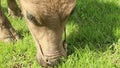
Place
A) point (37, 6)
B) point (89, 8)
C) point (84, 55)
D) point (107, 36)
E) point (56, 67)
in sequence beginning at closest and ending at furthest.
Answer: point (37, 6) → point (56, 67) → point (84, 55) → point (107, 36) → point (89, 8)

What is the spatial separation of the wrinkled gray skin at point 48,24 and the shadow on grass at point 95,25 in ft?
1.88

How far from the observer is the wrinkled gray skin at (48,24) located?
3148 mm

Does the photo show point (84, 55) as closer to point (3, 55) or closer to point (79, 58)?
point (79, 58)

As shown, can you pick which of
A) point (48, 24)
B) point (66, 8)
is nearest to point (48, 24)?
point (48, 24)

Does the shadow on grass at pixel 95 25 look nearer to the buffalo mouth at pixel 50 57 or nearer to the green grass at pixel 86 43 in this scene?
the green grass at pixel 86 43

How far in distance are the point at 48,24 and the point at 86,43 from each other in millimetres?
1084

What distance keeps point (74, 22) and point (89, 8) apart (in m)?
0.49

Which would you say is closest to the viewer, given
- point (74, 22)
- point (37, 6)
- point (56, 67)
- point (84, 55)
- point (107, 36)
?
point (37, 6)

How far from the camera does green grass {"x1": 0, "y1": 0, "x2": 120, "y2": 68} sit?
384 centimetres

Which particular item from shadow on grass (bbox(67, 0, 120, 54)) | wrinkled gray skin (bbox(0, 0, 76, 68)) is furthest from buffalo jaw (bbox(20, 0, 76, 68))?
shadow on grass (bbox(67, 0, 120, 54))

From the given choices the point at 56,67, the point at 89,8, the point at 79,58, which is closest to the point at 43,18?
the point at 56,67

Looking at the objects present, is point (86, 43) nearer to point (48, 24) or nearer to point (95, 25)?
point (95, 25)

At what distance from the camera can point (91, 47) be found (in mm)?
4105

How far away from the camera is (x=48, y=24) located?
3.27 meters
